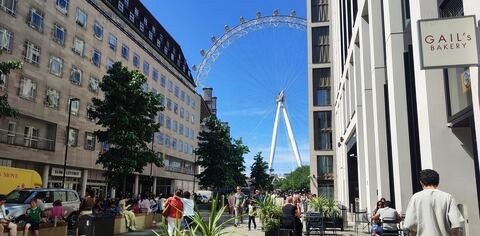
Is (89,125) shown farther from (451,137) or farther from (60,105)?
(451,137)

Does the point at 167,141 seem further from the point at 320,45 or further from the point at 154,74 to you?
→ the point at 320,45

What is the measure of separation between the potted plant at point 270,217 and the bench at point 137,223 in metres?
8.67

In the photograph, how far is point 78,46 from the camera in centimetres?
4466

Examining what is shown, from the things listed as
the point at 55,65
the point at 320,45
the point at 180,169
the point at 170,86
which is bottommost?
the point at 180,169

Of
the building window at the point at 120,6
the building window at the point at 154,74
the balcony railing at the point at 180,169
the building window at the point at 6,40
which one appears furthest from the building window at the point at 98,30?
the balcony railing at the point at 180,169

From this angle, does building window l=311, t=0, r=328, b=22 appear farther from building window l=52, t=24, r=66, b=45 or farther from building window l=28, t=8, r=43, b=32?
building window l=28, t=8, r=43, b=32

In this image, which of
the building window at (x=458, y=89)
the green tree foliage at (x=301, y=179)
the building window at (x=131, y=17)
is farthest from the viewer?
the green tree foliage at (x=301, y=179)

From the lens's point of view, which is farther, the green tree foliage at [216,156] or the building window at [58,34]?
the green tree foliage at [216,156]

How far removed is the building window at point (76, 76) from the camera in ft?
142

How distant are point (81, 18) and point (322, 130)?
102 feet

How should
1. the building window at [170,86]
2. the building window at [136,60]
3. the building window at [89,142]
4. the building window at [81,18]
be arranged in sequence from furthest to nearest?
the building window at [170,86], the building window at [136,60], the building window at [89,142], the building window at [81,18]

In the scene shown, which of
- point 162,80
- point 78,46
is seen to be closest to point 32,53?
point 78,46

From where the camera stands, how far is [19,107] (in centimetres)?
3503

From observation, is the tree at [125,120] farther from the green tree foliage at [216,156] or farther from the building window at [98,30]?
the green tree foliage at [216,156]
